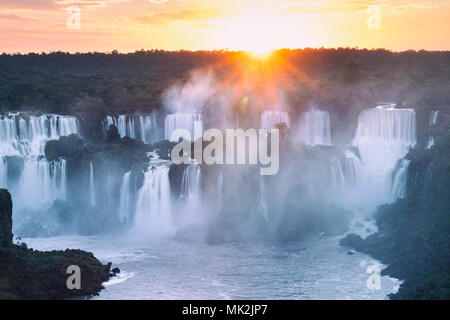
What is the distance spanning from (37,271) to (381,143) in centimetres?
2758

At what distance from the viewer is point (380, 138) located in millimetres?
50719

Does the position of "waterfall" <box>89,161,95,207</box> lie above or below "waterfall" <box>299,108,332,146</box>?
below

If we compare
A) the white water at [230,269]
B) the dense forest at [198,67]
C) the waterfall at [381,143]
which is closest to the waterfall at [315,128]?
the dense forest at [198,67]

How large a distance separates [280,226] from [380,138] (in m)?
13.0

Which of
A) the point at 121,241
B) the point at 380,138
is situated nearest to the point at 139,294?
the point at 121,241

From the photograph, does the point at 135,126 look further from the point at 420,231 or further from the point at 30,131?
the point at 420,231

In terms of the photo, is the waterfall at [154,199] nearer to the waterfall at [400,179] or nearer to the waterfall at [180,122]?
the waterfall at [180,122]

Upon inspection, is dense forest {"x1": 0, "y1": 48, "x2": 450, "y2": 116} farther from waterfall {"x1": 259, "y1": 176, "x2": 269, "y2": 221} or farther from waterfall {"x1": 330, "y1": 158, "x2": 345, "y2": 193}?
waterfall {"x1": 259, "y1": 176, "x2": 269, "y2": 221}

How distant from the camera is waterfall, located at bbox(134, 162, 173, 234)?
43250 millimetres

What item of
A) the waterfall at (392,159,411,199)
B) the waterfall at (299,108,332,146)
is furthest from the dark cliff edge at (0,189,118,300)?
the waterfall at (299,108,332,146)

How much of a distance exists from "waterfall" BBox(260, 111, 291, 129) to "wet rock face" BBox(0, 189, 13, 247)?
24.7m

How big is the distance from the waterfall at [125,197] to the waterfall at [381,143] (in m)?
14.4

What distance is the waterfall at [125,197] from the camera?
44059 mm

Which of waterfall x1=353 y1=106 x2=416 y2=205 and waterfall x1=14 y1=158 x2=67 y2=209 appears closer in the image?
waterfall x1=14 y1=158 x2=67 y2=209
